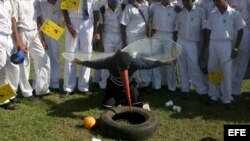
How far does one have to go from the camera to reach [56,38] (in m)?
9.16

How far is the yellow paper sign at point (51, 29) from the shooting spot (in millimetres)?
9086

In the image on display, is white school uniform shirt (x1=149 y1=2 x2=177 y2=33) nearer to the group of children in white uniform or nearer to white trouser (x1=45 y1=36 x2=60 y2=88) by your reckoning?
the group of children in white uniform

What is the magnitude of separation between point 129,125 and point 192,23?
3326 millimetres

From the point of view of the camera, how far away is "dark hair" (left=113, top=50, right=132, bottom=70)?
27.5 ft

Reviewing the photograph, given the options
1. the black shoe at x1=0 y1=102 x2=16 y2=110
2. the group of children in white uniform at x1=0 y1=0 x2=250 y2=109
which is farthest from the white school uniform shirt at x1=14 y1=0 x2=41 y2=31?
the black shoe at x1=0 y1=102 x2=16 y2=110

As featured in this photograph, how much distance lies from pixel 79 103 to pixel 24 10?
2252mm

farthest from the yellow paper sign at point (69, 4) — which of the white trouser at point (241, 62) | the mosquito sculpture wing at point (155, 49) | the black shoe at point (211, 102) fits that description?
the white trouser at point (241, 62)

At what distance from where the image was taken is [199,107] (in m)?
9.26

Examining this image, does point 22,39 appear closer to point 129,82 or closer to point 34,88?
point 34,88

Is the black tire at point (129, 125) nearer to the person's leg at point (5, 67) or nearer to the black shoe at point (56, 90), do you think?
the person's leg at point (5, 67)

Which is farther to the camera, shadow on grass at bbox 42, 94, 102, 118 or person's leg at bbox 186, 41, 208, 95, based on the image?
person's leg at bbox 186, 41, 208, 95

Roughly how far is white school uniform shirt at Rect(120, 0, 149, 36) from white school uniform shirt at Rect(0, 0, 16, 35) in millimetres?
2540

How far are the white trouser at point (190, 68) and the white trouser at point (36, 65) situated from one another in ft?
10.0

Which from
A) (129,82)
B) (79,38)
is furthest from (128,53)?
(79,38)
